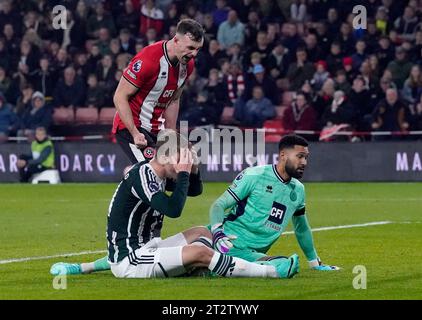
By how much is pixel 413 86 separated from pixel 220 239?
17.1 metres

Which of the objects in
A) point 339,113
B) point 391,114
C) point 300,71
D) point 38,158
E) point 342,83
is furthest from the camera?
point 300,71

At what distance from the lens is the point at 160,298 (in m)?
9.52

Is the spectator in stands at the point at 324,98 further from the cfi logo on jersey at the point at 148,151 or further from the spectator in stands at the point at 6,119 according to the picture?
the cfi logo on jersey at the point at 148,151

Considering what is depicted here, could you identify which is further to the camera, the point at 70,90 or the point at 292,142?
the point at 70,90

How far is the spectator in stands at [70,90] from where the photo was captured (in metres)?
29.2

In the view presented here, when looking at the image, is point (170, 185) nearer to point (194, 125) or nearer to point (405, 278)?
point (405, 278)

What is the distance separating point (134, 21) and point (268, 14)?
3.43 meters

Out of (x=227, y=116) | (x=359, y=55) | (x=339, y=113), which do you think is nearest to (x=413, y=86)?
(x=359, y=55)

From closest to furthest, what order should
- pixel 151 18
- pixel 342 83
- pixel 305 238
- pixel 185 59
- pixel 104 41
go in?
1. pixel 305 238
2. pixel 185 59
3. pixel 342 83
4. pixel 104 41
5. pixel 151 18

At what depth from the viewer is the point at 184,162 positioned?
10516 millimetres

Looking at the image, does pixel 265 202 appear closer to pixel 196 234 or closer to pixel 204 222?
pixel 196 234

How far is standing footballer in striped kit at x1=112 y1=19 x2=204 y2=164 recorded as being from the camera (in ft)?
39.2

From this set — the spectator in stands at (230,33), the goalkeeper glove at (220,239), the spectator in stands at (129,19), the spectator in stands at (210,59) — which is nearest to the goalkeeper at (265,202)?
the goalkeeper glove at (220,239)

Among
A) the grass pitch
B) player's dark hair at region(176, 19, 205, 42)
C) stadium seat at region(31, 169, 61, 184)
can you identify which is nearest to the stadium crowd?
stadium seat at region(31, 169, 61, 184)
